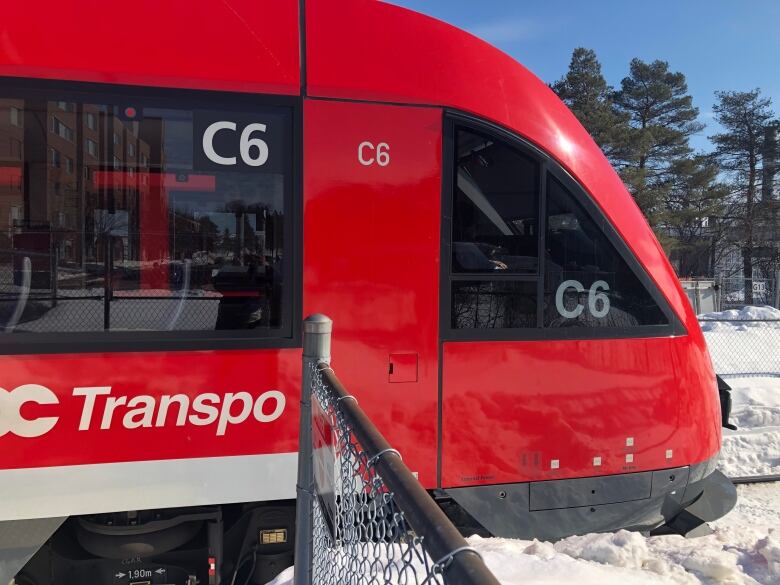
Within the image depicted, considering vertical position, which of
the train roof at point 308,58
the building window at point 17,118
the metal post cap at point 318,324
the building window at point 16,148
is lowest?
the metal post cap at point 318,324

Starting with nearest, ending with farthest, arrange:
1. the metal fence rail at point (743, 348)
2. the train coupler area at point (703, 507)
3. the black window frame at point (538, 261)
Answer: the black window frame at point (538, 261), the train coupler area at point (703, 507), the metal fence rail at point (743, 348)

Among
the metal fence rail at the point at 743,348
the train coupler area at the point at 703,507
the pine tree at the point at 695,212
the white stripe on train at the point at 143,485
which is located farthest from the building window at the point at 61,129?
the pine tree at the point at 695,212

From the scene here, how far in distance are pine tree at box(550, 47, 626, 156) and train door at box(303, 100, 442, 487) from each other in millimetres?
29489

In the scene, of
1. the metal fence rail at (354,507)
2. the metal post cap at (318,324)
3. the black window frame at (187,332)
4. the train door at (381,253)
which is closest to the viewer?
the metal fence rail at (354,507)

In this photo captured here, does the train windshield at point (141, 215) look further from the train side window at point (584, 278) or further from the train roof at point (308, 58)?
the train side window at point (584, 278)

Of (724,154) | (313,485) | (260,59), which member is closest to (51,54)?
(260,59)

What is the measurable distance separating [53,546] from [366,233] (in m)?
2.13

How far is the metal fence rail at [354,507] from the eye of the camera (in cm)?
99

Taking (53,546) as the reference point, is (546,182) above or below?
above

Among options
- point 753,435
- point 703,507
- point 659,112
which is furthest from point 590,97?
point 703,507

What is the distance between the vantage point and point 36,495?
8.75 ft

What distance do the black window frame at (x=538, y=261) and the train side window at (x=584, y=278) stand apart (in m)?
0.03

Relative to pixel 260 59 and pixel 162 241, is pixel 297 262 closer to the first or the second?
pixel 162 241

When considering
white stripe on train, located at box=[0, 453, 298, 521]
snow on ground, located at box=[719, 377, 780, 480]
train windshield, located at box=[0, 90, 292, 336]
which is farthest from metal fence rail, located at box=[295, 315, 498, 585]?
snow on ground, located at box=[719, 377, 780, 480]
